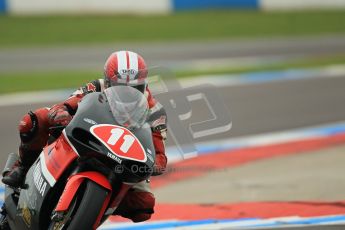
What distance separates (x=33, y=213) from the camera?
16.2ft

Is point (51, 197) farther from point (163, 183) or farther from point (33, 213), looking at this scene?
point (163, 183)

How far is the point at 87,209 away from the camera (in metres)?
4.51

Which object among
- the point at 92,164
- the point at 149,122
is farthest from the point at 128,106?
the point at 92,164

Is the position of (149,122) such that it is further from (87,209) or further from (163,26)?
(163,26)

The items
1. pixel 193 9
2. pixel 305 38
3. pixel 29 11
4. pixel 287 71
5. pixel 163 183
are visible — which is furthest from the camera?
pixel 193 9

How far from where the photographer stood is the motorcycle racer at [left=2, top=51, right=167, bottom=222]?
200 inches

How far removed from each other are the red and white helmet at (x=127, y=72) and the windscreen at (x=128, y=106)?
1.07 feet

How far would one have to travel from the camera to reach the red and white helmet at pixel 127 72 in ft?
17.1

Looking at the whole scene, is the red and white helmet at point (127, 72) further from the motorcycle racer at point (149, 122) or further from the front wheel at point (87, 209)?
the front wheel at point (87, 209)

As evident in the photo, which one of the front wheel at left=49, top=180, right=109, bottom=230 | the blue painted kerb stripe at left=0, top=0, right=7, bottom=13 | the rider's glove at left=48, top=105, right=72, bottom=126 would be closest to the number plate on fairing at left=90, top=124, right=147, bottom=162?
the front wheel at left=49, top=180, right=109, bottom=230

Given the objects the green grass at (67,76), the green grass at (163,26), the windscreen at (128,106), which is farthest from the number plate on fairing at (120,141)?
the green grass at (163,26)

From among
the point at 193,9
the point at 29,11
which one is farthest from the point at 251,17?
the point at 29,11

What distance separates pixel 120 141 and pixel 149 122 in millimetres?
522

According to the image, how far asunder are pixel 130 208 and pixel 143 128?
2.04 ft
